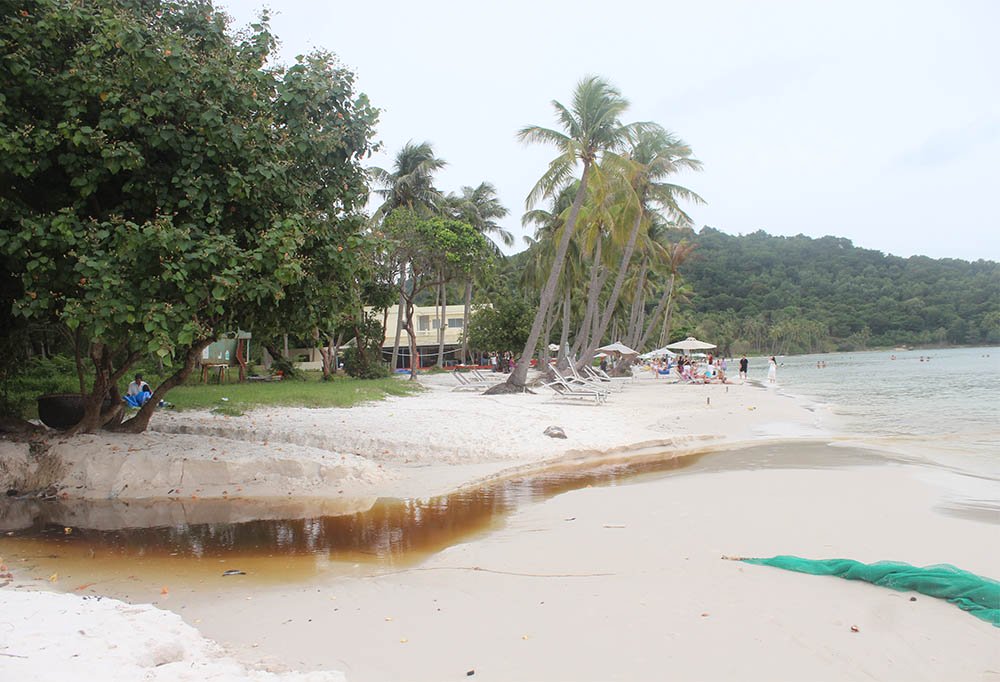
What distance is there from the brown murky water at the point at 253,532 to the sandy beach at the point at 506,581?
0.28ft

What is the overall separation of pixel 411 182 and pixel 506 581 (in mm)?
33117

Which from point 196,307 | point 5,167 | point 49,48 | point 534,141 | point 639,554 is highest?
point 534,141

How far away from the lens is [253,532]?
7.45 metres

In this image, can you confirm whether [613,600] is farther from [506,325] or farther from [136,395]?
[506,325]

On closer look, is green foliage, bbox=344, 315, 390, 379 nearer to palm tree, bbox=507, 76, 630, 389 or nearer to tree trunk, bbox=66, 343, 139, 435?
palm tree, bbox=507, 76, 630, 389

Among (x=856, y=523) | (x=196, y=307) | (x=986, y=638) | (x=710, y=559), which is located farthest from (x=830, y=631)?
(x=196, y=307)

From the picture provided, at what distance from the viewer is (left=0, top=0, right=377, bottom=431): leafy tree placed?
768 centimetres

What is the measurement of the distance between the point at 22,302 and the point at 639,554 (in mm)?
7605

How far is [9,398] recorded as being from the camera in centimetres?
1297

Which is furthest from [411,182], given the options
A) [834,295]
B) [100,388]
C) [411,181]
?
[834,295]

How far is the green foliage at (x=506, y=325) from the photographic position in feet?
141

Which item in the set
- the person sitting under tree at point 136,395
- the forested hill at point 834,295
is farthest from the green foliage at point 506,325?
the forested hill at point 834,295

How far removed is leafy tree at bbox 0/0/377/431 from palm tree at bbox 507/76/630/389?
16.3 m

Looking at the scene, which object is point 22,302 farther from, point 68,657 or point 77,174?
point 68,657
